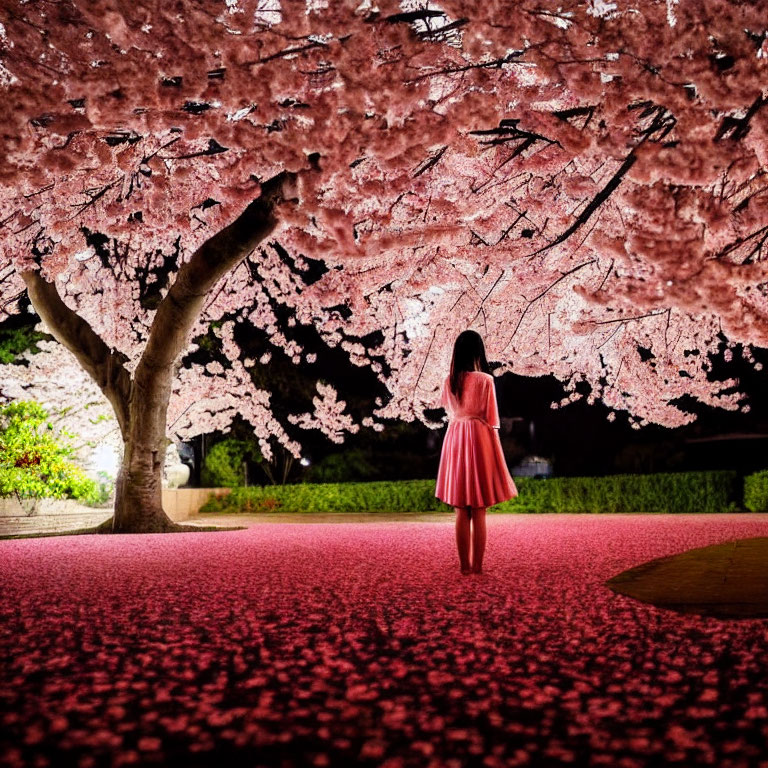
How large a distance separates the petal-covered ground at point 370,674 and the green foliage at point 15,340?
48.3 feet

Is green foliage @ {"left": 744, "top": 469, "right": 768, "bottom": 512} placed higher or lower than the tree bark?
lower

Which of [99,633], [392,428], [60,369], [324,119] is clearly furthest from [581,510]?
[99,633]

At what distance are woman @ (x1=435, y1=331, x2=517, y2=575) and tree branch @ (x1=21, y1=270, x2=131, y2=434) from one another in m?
6.65

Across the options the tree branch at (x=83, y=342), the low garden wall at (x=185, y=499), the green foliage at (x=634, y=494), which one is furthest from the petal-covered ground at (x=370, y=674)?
the green foliage at (x=634, y=494)

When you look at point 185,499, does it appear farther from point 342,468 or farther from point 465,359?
point 465,359

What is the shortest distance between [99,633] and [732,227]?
631 cm

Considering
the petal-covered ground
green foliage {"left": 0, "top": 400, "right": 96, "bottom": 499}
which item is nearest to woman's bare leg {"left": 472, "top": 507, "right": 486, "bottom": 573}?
the petal-covered ground

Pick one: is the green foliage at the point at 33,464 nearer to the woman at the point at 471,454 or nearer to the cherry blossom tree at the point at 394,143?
the cherry blossom tree at the point at 394,143

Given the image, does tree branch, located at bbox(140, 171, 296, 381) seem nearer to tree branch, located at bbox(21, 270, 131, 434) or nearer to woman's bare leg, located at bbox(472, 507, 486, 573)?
tree branch, located at bbox(21, 270, 131, 434)

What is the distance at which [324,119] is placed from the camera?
5121 millimetres

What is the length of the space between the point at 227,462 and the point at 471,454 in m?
18.9

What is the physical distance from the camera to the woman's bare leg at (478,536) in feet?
15.7

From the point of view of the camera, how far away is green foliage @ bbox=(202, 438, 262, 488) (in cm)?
2258

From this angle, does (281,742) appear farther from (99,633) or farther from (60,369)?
(60,369)
